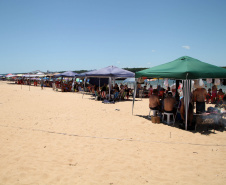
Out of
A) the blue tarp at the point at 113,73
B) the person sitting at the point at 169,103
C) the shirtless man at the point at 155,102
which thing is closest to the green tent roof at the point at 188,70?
the person sitting at the point at 169,103

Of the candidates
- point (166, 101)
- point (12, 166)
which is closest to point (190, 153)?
point (166, 101)

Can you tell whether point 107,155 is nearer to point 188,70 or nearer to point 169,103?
point 169,103

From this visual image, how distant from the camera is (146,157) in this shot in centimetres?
393

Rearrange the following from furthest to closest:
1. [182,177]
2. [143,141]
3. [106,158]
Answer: [143,141] < [106,158] < [182,177]

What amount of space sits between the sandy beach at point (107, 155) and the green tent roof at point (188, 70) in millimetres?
1844

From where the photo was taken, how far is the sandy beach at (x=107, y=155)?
121 inches

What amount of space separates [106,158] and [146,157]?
2.82 feet

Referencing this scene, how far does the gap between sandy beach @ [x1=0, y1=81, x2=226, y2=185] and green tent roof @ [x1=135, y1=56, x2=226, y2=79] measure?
1.84 meters

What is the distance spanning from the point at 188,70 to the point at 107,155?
12.7 feet

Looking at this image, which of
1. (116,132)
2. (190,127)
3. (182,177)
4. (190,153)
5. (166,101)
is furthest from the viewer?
(166,101)

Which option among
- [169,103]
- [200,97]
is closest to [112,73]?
[169,103]

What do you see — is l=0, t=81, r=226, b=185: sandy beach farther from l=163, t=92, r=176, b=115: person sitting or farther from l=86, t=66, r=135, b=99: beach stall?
l=86, t=66, r=135, b=99: beach stall

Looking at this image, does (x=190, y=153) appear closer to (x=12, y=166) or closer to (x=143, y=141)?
(x=143, y=141)

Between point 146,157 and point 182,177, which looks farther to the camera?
point 146,157
